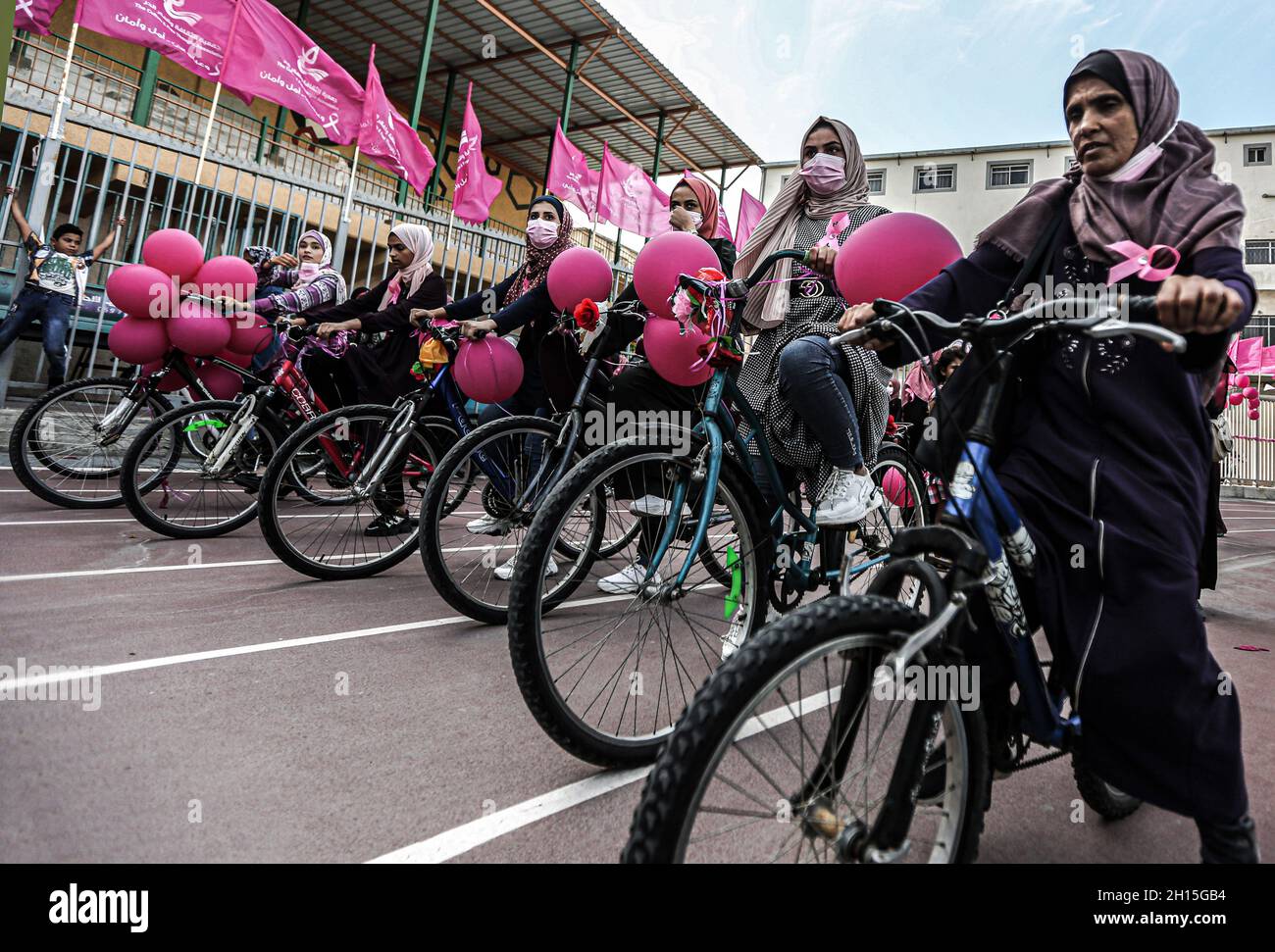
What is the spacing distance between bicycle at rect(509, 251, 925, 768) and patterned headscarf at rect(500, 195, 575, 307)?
2.00 metres

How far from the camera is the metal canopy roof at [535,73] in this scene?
15.9 m

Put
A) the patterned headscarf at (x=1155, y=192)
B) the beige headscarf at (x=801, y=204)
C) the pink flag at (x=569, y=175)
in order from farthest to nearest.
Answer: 1. the pink flag at (x=569, y=175)
2. the beige headscarf at (x=801, y=204)
3. the patterned headscarf at (x=1155, y=192)

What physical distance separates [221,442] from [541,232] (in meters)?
2.21

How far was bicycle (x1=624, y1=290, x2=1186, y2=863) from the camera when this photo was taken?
3.51 feet

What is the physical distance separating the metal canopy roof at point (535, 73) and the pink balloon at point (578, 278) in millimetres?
14357

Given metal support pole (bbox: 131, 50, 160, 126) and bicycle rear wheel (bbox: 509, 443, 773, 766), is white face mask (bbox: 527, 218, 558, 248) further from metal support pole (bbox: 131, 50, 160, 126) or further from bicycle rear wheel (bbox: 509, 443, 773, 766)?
metal support pole (bbox: 131, 50, 160, 126)

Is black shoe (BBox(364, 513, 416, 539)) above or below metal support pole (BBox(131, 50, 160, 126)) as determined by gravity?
below

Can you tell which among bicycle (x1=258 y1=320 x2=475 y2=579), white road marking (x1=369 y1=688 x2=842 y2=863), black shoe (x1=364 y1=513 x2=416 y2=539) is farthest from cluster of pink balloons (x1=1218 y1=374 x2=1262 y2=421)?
black shoe (x1=364 y1=513 x2=416 y2=539)

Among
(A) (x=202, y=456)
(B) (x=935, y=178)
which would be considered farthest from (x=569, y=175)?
(B) (x=935, y=178)

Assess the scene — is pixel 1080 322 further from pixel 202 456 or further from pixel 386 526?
pixel 202 456

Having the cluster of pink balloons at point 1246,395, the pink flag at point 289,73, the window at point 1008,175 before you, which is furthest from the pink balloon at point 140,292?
the window at point 1008,175

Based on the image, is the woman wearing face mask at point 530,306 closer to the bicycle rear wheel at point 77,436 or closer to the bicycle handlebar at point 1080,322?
the bicycle rear wheel at point 77,436

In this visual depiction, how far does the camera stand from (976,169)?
29.6 m
